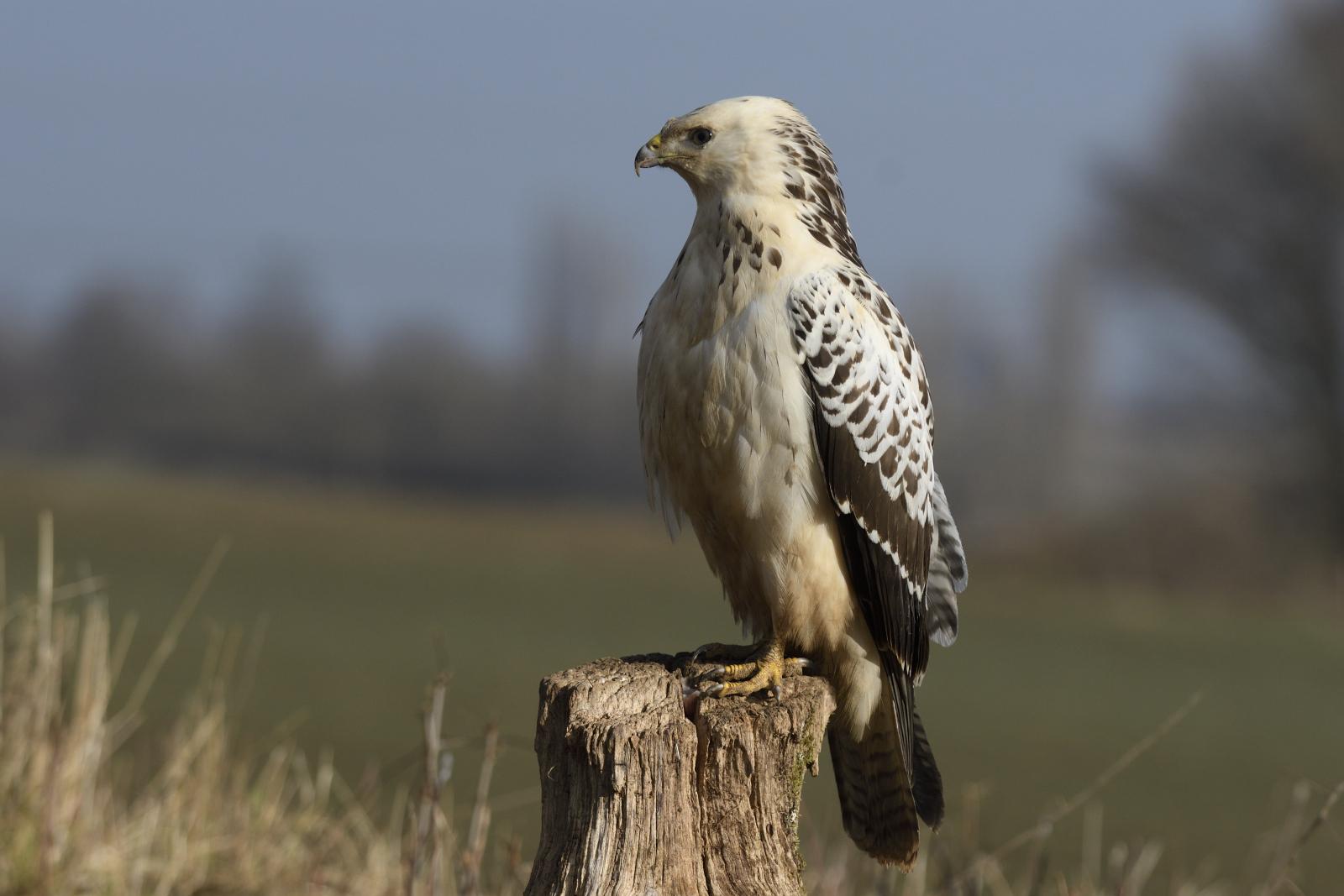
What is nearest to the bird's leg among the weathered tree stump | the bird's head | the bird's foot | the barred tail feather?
the bird's foot

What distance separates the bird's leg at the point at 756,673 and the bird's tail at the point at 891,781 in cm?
26

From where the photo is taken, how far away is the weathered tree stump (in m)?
2.62

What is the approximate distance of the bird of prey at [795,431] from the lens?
3.15m

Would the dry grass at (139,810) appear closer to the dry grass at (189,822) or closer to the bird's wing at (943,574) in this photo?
the dry grass at (189,822)

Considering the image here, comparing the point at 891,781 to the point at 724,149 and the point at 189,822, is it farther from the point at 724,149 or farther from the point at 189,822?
the point at 189,822

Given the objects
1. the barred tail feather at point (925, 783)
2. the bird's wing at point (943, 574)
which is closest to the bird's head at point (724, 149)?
the bird's wing at point (943, 574)

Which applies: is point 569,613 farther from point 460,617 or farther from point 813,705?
point 813,705

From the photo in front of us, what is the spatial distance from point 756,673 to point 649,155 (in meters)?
1.21

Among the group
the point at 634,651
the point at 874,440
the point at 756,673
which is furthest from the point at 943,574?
the point at 634,651

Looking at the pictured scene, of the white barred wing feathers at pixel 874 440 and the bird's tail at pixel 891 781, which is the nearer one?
the white barred wing feathers at pixel 874 440

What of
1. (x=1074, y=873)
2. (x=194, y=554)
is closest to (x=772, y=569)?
(x=1074, y=873)

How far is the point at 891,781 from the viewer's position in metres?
3.55

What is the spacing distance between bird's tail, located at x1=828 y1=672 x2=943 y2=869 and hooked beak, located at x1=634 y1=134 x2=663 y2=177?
53.6 inches

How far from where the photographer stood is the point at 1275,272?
70.6ft
